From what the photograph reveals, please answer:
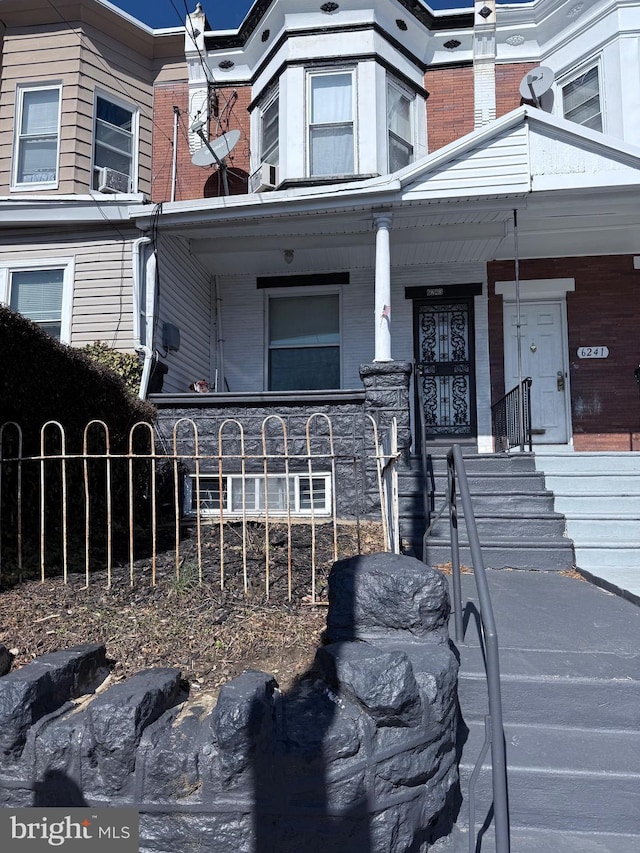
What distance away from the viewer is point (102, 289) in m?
7.87

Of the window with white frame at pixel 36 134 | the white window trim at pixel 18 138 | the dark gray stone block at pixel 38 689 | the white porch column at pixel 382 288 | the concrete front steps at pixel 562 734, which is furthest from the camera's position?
the window with white frame at pixel 36 134

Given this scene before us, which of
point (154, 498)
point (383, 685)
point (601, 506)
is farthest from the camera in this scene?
point (601, 506)

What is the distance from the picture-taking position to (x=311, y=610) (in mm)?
3434

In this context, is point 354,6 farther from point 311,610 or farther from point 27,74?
point 311,610

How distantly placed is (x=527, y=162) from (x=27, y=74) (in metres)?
7.99

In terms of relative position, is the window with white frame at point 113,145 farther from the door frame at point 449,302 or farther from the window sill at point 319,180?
the door frame at point 449,302

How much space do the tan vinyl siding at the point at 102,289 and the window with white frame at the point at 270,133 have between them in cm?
294

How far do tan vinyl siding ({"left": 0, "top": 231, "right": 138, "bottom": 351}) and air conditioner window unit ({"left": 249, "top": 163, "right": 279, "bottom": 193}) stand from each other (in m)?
2.13

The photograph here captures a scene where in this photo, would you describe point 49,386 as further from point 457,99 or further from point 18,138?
point 457,99

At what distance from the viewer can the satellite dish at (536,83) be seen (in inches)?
337

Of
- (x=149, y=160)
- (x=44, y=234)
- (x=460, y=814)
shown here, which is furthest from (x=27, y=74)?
(x=460, y=814)

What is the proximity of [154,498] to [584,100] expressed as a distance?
30.5 ft

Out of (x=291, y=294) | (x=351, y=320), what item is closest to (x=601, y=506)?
(x=351, y=320)

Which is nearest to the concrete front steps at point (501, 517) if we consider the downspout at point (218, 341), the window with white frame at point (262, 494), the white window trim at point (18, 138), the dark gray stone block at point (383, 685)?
the window with white frame at point (262, 494)
